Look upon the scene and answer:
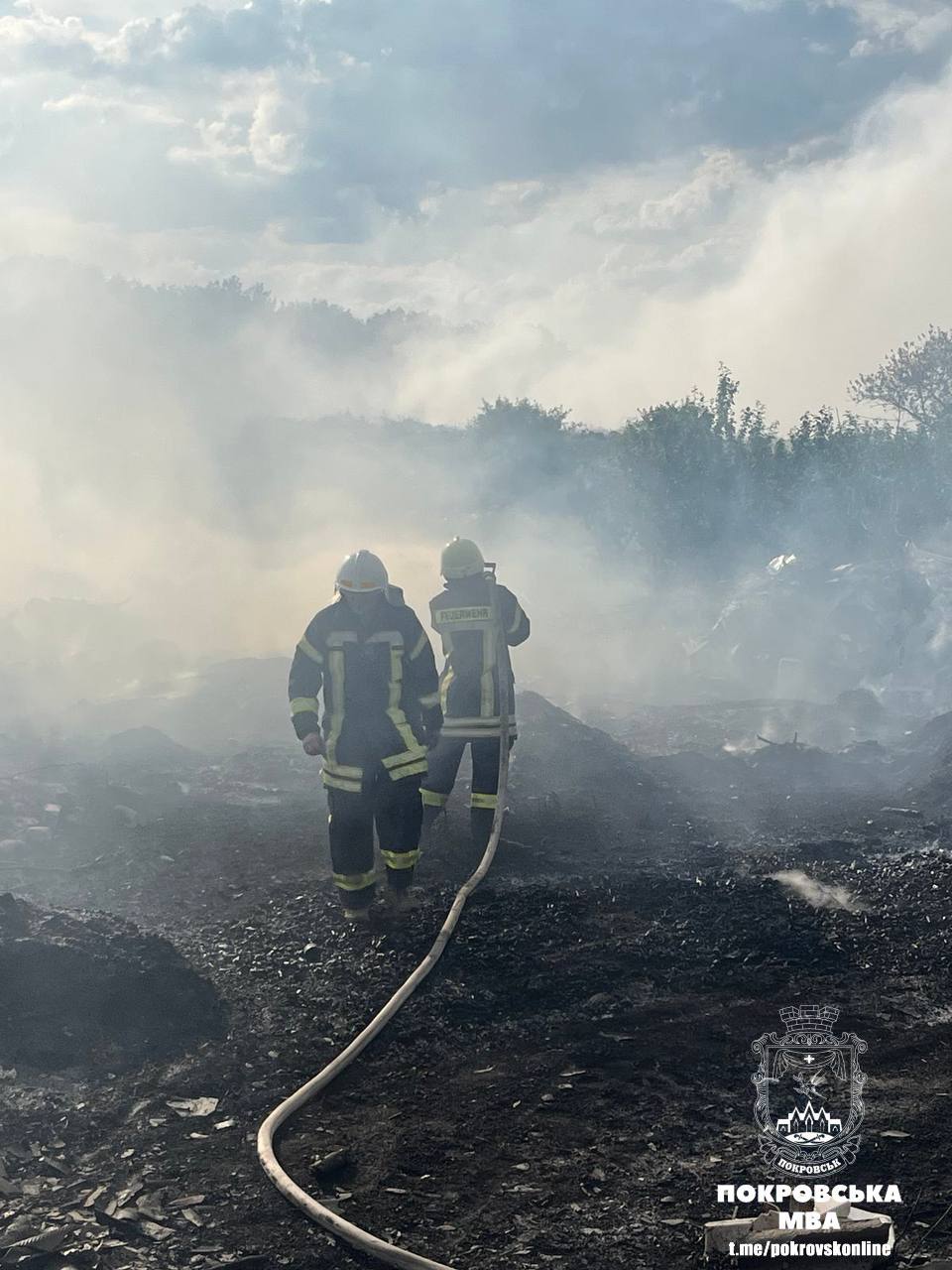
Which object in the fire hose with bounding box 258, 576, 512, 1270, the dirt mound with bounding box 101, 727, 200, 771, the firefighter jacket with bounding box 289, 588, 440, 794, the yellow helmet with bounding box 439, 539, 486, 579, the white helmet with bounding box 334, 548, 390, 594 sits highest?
the yellow helmet with bounding box 439, 539, 486, 579

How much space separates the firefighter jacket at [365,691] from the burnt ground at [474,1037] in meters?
0.95

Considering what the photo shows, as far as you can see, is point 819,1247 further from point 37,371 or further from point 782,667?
point 37,371

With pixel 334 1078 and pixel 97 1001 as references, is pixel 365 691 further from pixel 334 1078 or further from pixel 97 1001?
pixel 334 1078

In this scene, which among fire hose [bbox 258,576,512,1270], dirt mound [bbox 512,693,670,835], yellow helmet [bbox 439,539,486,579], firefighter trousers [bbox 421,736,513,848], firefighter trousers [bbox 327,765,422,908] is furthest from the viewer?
dirt mound [bbox 512,693,670,835]

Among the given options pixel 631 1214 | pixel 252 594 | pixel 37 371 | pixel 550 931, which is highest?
pixel 37 371

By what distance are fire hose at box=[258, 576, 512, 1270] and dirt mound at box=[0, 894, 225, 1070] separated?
79 cm

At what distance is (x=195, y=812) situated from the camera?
9516 millimetres

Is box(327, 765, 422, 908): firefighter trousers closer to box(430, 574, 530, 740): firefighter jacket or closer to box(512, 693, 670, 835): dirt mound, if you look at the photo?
box(430, 574, 530, 740): firefighter jacket

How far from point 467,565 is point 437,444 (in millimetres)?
31013

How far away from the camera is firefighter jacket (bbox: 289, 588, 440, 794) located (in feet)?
21.2

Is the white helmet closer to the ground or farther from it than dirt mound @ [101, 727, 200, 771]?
farther from it

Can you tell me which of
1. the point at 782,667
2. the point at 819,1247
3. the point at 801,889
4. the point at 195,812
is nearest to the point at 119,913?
the point at 195,812

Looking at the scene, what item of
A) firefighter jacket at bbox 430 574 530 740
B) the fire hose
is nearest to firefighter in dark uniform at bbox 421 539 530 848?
firefighter jacket at bbox 430 574 530 740

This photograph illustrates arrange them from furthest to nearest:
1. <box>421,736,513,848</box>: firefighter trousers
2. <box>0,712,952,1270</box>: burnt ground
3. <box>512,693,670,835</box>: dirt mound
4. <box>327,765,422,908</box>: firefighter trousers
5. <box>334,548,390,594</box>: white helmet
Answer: <box>512,693,670,835</box>: dirt mound, <box>421,736,513,848</box>: firefighter trousers, <box>334,548,390,594</box>: white helmet, <box>327,765,422,908</box>: firefighter trousers, <box>0,712,952,1270</box>: burnt ground
